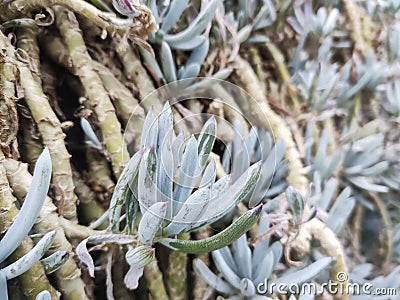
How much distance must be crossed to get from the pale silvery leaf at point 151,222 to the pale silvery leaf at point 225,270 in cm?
10

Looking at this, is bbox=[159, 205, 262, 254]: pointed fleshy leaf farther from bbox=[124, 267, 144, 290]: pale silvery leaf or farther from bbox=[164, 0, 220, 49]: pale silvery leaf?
bbox=[164, 0, 220, 49]: pale silvery leaf

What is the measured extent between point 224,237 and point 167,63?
0.21m

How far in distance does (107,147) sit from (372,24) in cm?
53

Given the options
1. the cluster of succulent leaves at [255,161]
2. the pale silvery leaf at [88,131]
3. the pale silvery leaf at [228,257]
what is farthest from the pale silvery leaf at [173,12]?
the pale silvery leaf at [228,257]

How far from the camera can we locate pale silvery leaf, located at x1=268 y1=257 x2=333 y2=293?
1.42 ft

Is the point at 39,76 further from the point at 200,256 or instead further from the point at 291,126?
the point at 291,126

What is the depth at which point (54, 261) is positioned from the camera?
0.33m

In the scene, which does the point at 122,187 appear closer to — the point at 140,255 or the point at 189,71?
the point at 140,255

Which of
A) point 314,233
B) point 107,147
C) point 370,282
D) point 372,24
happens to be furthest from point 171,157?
point 372,24

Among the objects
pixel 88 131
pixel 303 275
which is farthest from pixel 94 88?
pixel 303 275

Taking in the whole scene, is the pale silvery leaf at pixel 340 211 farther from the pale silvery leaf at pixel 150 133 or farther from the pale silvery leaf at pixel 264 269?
the pale silvery leaf at pixel 150 133

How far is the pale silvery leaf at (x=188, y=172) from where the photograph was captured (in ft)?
1.12

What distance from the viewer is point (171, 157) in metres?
0.36

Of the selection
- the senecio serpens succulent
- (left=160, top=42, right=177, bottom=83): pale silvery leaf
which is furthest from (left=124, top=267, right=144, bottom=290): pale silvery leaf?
→ (left=160, top=42, right=177, bottom=83): pale silvery leaf
